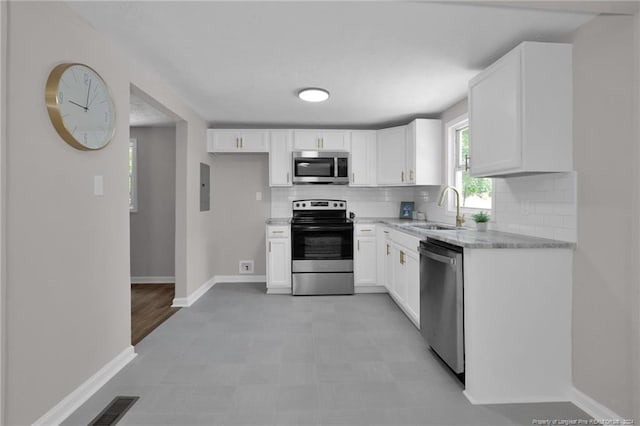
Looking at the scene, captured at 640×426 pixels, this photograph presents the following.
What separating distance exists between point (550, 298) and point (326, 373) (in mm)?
1477

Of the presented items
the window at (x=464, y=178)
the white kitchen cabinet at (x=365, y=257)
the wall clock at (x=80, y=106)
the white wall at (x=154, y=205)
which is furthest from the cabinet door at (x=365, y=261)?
the wall clock at (x=80, y=106)

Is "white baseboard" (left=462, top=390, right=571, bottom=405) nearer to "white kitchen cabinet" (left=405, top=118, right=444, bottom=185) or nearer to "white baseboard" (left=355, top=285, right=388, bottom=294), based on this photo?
"white baseboard" (left=355, top=285, right=388, bottom=294)

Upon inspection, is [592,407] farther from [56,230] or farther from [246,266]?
[246,266]

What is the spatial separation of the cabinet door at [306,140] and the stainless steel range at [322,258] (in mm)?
1065

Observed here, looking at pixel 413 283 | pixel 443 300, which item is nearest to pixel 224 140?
pixel 413 283

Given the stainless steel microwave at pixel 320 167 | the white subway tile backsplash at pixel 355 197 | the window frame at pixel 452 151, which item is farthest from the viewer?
the white subway tile backsplash at pixel 355 197

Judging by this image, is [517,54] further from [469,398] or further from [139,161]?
[139,161]

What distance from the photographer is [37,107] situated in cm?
163

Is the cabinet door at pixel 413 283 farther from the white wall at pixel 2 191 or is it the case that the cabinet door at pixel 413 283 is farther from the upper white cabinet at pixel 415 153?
the white wall at pixel 2 191

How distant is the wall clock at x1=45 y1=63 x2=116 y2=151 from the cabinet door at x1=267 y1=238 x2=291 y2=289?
2369mm

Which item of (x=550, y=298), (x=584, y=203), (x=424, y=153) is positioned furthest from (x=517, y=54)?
(x=424, y=153)

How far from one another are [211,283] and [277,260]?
3.61 ft

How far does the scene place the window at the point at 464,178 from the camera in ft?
10.4

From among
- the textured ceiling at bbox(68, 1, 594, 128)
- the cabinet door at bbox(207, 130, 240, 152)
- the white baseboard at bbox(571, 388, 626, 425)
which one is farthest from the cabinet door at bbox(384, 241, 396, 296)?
the cabinet door at bbox(207, 130, 240, 152)
